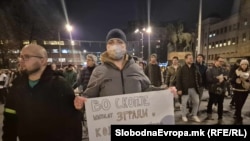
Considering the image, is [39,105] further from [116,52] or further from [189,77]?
[189,77]

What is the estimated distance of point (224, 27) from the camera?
223 ft

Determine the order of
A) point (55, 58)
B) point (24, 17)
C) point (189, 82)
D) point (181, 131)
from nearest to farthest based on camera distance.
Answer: point (181, 131) < point (189, 82) < point (24, 17) < point (55, 58)

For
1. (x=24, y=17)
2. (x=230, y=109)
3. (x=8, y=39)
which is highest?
(x=24, y=17)

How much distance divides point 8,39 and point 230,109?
22.4 m

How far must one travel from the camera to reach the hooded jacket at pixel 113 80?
3.41 metres

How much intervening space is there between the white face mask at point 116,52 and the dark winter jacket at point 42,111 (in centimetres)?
73

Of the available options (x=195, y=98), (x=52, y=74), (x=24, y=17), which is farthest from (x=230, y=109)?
(x=24, y=17)

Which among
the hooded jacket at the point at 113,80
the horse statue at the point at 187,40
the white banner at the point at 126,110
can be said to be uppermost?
the horse statue at the point at 187,40

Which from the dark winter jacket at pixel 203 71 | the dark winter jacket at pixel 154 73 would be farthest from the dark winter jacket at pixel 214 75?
the dark winter jacket at pixel 154 73

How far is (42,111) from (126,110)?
100 centimetres

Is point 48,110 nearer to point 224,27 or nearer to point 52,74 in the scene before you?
point 52,74

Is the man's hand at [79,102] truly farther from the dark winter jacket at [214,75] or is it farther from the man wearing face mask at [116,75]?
the dark winter jacket at [214,75]

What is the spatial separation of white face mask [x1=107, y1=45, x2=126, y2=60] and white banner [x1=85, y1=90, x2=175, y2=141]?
0.52 meters

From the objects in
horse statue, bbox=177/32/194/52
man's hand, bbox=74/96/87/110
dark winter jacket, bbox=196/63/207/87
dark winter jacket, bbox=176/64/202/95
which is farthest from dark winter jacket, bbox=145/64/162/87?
horse statue, bbox=177/32/194/52
